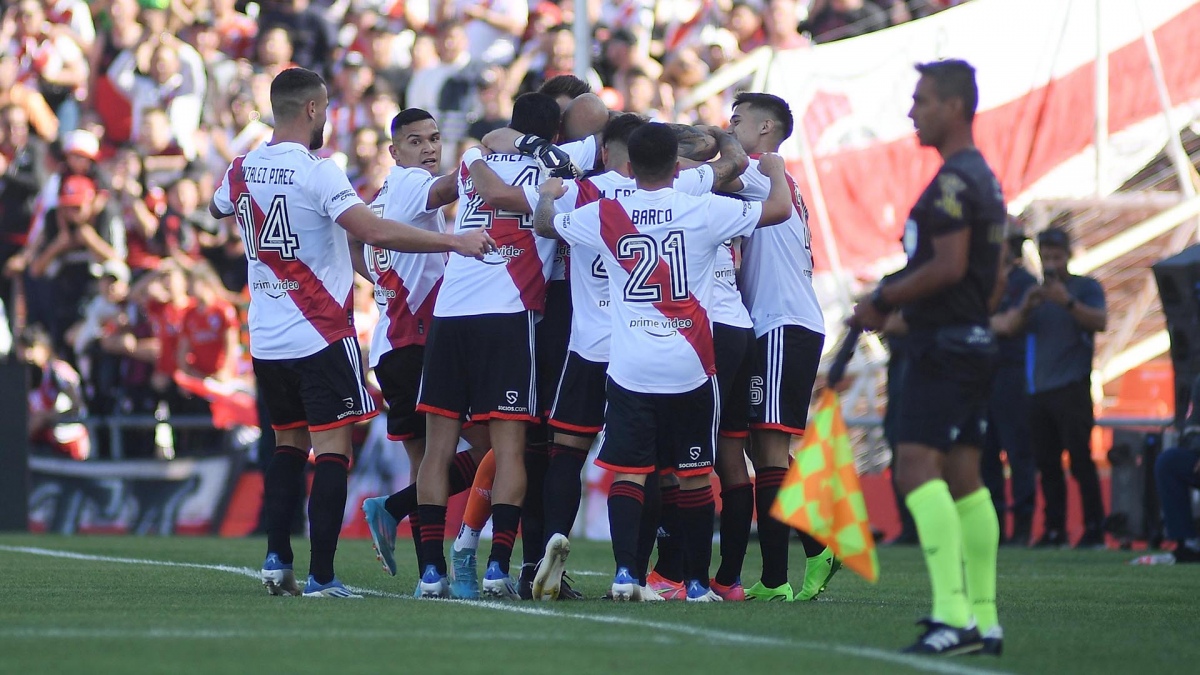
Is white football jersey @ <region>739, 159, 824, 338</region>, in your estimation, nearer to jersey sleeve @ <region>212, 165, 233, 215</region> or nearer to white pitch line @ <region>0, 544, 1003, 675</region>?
white pitch line @ <region>0, 544, 1003, 675</region>

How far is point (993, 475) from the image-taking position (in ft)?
48.6

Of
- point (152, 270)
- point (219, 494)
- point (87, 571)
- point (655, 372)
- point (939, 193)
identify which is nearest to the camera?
point (939, 193)

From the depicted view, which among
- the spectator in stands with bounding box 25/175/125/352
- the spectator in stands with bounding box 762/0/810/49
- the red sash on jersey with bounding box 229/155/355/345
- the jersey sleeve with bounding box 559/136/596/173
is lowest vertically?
the red sash on jersey with bounding box 229/155/355/345

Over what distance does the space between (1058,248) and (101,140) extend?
37.6 ft

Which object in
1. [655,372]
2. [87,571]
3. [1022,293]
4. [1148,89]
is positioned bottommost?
[87,571]

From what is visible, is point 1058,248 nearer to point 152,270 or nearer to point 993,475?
point 993,475

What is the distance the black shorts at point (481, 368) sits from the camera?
8.62 metres

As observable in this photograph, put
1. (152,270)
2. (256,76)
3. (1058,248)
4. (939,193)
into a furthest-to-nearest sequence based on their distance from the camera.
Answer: (256,76) → (152,270) → (1058,248) → (939,193)

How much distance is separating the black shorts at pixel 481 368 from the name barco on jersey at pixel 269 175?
0.94 meters

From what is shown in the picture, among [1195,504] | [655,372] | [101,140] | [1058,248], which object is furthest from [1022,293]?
[101,140]

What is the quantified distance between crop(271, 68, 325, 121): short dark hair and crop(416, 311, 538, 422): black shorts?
117 centimetres

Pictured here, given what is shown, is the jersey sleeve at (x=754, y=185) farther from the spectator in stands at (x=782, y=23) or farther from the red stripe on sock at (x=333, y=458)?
the spectator in stands at (x=782, y=23)

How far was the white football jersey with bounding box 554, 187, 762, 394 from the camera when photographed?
830cm

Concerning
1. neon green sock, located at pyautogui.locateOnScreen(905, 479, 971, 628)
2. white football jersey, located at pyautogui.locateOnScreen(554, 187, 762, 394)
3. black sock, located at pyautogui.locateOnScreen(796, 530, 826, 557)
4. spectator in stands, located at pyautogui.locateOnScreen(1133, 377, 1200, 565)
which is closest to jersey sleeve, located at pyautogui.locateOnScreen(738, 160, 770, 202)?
white football jersey, located at pyautogui.locateOnScreen(554, 187, 762, 394)
